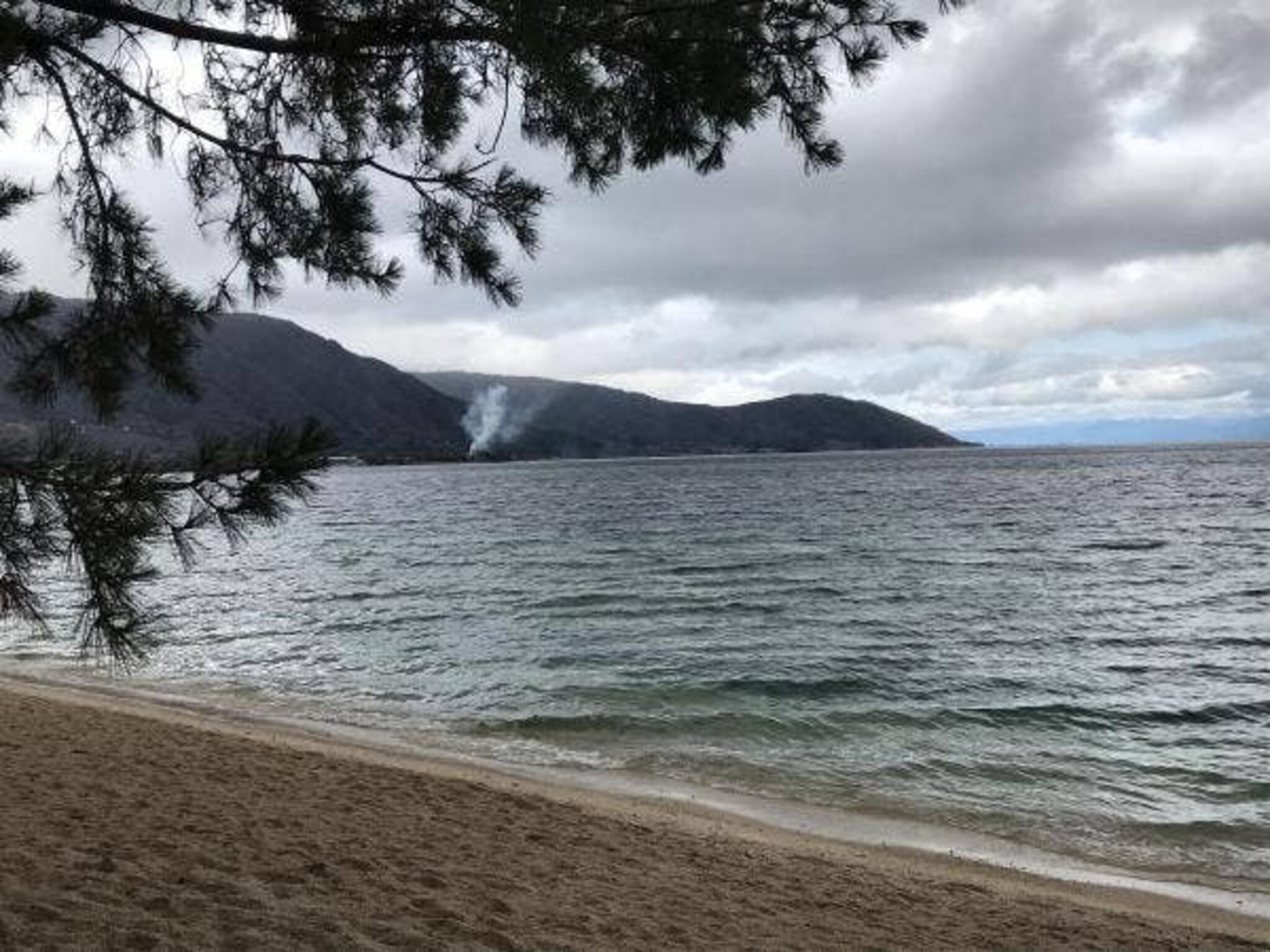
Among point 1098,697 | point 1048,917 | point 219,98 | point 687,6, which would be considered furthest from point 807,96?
point 1098,697

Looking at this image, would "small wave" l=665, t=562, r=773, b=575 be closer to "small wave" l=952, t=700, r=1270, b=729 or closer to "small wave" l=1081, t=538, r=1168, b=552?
"small wave" l=1081, t=538, r=1168, b=552

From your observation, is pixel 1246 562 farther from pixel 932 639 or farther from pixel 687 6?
pixel 687 6

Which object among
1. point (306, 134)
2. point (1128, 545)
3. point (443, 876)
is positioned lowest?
point (1128, 545)

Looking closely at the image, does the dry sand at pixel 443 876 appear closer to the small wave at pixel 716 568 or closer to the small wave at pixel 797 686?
the small wave at pixel 797 686

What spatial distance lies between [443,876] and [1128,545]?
40124 mm

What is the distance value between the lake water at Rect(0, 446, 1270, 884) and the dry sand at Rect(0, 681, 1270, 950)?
1525 millimetres

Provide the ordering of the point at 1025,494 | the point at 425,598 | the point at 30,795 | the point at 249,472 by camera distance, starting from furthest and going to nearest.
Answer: the point at 1025,494, the point at 425,598, the point at 30,795, the point at 249,472

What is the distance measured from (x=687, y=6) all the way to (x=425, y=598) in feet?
82.4

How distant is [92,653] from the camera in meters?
4.46

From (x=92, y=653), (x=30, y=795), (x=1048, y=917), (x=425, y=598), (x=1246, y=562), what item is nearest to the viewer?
(x=92, y=653)

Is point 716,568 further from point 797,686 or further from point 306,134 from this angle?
point 306,134

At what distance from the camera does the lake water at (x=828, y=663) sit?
37.2 feet

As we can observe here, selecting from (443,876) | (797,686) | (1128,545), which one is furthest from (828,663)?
(1128,545)

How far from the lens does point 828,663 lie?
717 inches
